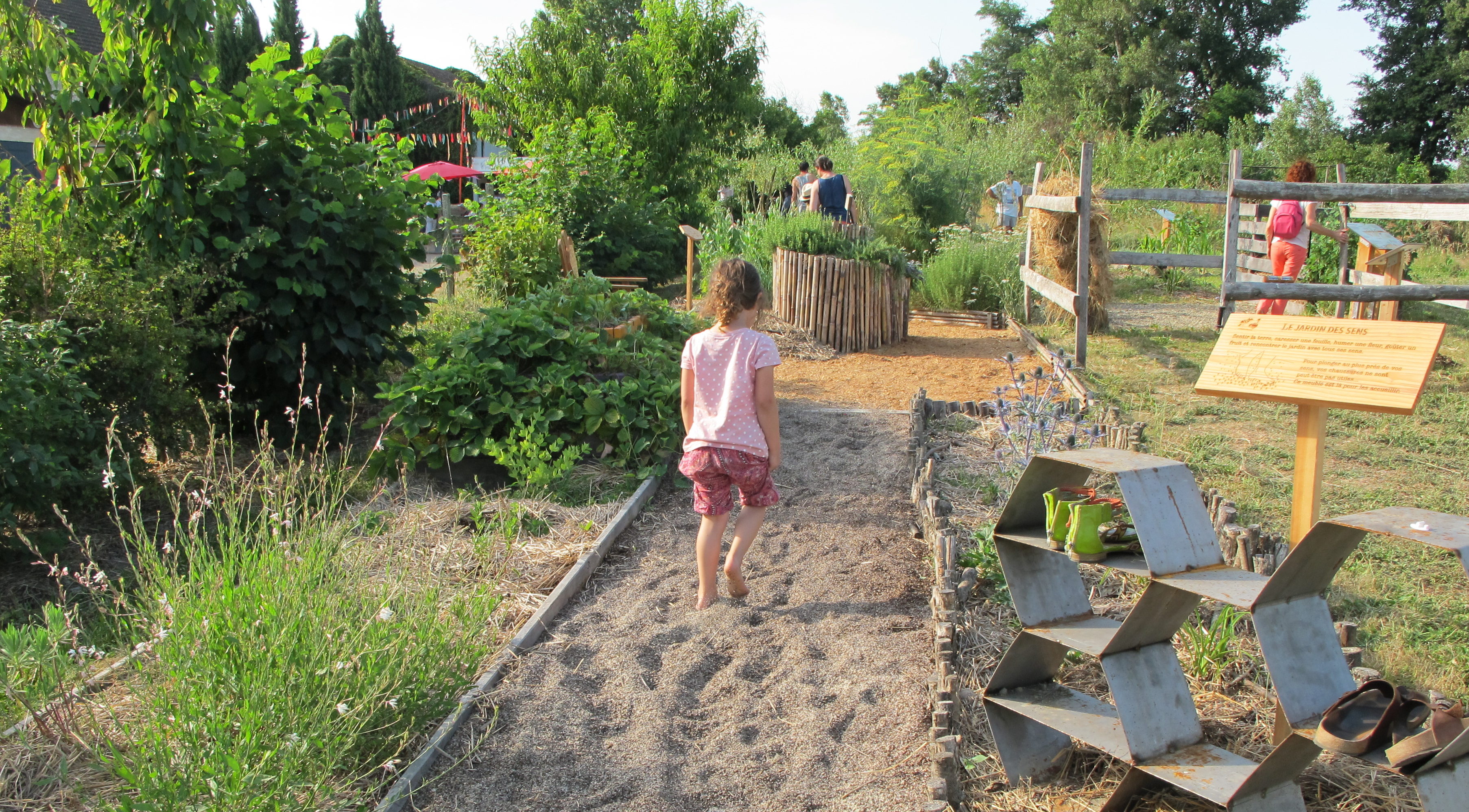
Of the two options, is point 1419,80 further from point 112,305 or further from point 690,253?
point 112,305

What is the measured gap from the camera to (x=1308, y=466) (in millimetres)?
2992

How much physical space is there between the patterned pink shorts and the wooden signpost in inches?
61.6

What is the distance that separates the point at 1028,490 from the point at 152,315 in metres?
4.39

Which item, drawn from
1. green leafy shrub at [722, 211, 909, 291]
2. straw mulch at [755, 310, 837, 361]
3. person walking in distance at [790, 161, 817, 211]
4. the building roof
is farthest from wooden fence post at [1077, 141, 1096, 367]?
the building roof

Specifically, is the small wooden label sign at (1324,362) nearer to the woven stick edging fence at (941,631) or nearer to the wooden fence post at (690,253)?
the woven stick edging fence at (941,631)

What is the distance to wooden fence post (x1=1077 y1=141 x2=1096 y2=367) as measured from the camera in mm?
8336

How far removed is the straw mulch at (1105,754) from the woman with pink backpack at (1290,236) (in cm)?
633

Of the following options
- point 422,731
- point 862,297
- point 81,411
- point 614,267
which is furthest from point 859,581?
point 614,267

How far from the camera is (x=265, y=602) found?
268cm

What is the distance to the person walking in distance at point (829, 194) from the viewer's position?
12.2 metres

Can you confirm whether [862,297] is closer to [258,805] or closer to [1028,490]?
[1028,490]

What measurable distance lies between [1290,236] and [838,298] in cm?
410

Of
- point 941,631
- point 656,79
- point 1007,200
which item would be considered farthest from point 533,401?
point 1007,200

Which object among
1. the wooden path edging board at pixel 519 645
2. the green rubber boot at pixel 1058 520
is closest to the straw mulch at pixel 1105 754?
the green rubber boot at pixel 1058 520
